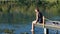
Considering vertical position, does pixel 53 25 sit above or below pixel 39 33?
above

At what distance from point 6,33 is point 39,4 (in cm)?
4682

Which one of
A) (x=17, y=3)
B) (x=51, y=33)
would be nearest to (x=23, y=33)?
Result: (x=51, y=33)

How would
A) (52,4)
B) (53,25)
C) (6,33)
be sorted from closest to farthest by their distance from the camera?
(53,25) → (6,33) → (52,4)

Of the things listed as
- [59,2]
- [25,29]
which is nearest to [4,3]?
[59,2]

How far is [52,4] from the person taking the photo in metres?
84.7

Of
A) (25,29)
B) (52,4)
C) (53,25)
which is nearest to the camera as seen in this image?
(53,25)

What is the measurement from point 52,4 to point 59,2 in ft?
8.36

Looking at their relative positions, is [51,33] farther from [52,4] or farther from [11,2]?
[11,2]

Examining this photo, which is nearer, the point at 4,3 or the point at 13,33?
the point at 13,33

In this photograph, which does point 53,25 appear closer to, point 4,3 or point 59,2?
point 59,2

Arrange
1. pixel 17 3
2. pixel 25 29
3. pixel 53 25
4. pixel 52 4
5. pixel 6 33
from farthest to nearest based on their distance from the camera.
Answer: pixel 17 3
pixel 52 4
pixel 25 29
pixel 6 33
pixel 53 25

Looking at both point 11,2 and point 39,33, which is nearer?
point 39,33

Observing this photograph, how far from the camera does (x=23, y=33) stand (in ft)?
137

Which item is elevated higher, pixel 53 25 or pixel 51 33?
pixel 53 25
